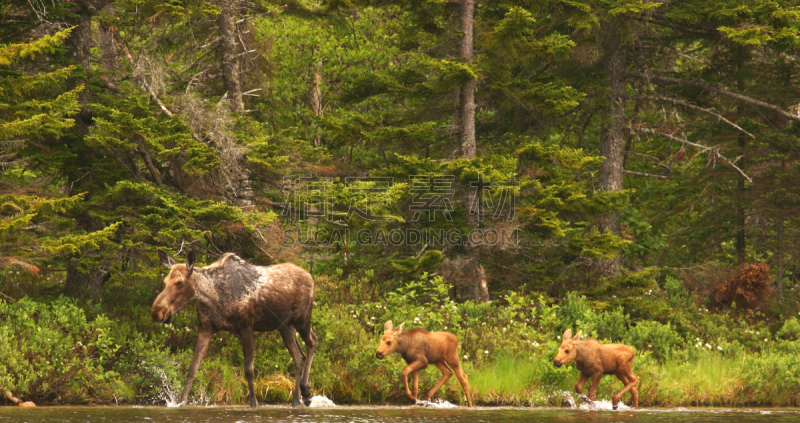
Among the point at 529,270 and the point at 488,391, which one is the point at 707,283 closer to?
the point at 529,270

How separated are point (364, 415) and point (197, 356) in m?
2.49

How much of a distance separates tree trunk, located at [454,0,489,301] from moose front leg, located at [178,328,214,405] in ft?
26.8

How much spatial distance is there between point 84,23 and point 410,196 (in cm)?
789

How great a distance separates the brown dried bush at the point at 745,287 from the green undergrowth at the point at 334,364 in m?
4.63

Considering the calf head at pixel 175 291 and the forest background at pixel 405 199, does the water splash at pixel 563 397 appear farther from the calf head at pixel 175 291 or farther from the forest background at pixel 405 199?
the calf head at pixel 175 291

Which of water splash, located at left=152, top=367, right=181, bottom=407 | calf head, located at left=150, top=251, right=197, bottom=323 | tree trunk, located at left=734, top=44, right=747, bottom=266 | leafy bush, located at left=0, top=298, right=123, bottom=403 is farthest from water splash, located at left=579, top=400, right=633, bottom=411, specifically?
tree trunk, located at left=734, top=44, right=747, bottom=266

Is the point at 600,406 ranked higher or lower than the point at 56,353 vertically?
lower

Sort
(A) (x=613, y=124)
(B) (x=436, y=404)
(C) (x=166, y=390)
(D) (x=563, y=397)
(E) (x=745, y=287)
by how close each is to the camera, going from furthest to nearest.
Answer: (A) (x=613, y=124)
(E) (x=745, y=287)
(D) (x=563, y=397)
(C) (x=166, y=390)
(B) (x=436, y=404)

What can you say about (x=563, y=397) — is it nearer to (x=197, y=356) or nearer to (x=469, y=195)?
(x=197, y=356)

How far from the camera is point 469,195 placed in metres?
18.0

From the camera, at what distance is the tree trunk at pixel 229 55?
56.2ft

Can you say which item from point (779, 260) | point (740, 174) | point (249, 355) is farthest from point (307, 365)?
point (740, 174)

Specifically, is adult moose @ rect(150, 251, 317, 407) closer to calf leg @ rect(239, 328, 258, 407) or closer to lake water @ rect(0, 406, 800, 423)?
calf leg @ rect(239, 328, 258, 407)

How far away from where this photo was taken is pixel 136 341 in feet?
40.7
